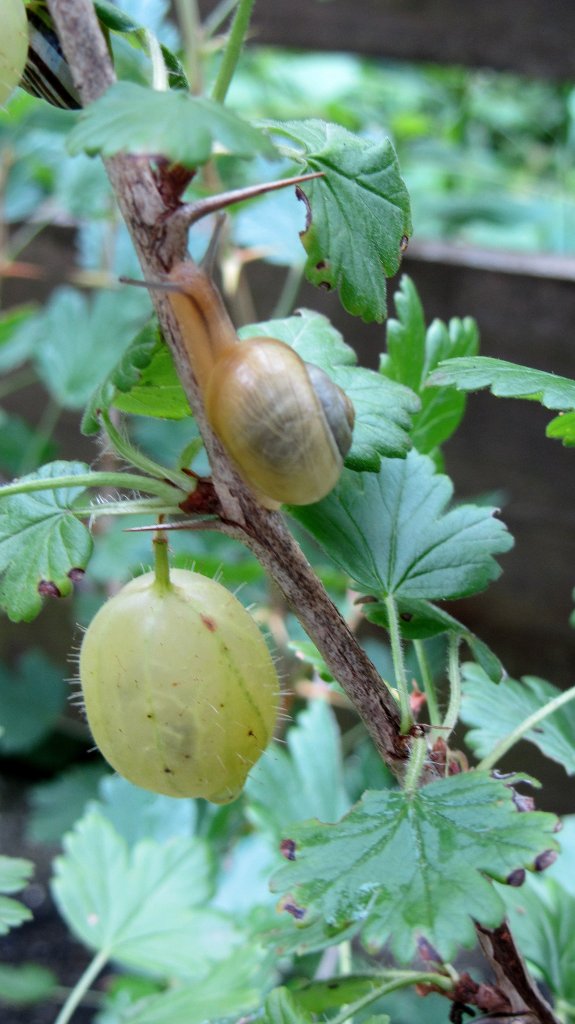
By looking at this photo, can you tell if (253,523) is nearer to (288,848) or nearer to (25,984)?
(288,848)

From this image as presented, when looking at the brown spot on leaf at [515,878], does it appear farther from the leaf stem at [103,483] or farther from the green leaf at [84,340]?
the green leaf at [84,340]

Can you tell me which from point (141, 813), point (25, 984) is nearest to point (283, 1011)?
point (141, 813)

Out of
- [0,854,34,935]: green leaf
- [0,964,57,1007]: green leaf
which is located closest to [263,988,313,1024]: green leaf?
[0,854,34,935]: green leaf

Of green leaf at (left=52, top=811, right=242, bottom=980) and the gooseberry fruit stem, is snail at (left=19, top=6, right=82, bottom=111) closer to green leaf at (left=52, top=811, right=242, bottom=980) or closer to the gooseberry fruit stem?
the gooseberry fruit stem

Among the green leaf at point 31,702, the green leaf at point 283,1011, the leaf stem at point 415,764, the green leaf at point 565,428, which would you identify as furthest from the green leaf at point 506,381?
the green leaf at point 31,702

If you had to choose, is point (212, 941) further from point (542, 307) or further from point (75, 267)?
point (75, 267)

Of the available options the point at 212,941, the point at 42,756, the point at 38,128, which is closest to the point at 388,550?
the point at 212,941
